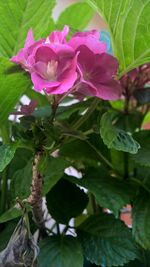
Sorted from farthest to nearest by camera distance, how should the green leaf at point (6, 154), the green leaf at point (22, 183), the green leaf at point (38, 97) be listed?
the green leaf at point (38, 97) → the green leaf at point (22, 183) → the green leaf at point (6, 154)

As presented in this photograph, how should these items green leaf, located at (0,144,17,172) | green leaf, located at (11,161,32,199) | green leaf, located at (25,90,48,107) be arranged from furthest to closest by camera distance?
green leaf, located at (25,90,48,107)
green leaf, located at (11,161,32,199)
green leaf, located at (0,144,17,172)

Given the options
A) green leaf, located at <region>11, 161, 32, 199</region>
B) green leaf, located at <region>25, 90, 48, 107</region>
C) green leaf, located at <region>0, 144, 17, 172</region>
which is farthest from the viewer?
green leaf, located at <region>25, 90, 48, 107</region>

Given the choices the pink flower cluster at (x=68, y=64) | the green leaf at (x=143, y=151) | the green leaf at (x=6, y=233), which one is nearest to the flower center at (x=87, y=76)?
the pink flower cluster at (x=68, y=64)

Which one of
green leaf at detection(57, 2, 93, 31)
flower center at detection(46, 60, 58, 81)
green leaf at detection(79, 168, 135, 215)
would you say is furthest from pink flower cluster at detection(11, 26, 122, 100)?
green leaf at detection(57, 2, 93, 31)

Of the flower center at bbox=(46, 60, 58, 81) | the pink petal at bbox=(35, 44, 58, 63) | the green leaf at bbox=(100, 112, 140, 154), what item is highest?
the pink petal at bbox=(35, 44, 58, 63)

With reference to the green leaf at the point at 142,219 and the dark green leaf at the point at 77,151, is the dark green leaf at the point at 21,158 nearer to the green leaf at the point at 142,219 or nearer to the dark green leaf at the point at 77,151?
the dark green leaf at the point at 77,151

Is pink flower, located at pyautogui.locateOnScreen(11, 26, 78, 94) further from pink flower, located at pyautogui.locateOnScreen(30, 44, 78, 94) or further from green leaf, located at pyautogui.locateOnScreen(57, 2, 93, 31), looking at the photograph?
green leaf, located at pyautogui.locateOnScreen(57, 2, 93, 31)

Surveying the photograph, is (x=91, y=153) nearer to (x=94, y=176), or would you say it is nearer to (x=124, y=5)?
(x=94, y=176)

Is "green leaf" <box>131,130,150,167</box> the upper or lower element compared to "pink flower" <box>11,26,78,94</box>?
lower

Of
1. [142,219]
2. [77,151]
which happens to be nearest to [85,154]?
[77,151]
